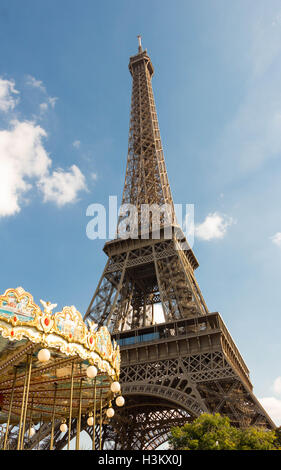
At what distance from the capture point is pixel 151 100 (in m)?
44.7

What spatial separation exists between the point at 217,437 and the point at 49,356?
26.4 feet

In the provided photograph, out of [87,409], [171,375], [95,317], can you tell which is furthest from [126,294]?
[87,409]

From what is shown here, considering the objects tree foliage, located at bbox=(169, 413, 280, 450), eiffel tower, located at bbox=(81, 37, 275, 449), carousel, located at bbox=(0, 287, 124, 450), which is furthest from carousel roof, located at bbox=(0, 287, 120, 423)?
eiffel tower, located at bbox=(81, 37, 275, 449)

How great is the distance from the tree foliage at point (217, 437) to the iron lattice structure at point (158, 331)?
5312 millimetres

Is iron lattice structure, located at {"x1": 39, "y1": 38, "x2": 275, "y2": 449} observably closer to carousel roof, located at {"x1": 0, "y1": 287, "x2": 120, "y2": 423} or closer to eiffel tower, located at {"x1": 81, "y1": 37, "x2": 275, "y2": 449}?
eiffel tower, located at {"x1": 81, "y1": 37, "x2": 275, "y2": 449}

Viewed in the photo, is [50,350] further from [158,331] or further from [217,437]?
[158,331]

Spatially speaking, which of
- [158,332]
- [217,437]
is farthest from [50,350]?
[158,332]

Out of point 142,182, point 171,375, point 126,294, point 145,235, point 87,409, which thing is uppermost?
point 142,182

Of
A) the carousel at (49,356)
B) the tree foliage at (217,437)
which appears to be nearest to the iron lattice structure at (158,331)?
the tree foliage at (217,437)

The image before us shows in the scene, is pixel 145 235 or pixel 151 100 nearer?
pixel 145 235

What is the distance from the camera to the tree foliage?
13477 millimetres
